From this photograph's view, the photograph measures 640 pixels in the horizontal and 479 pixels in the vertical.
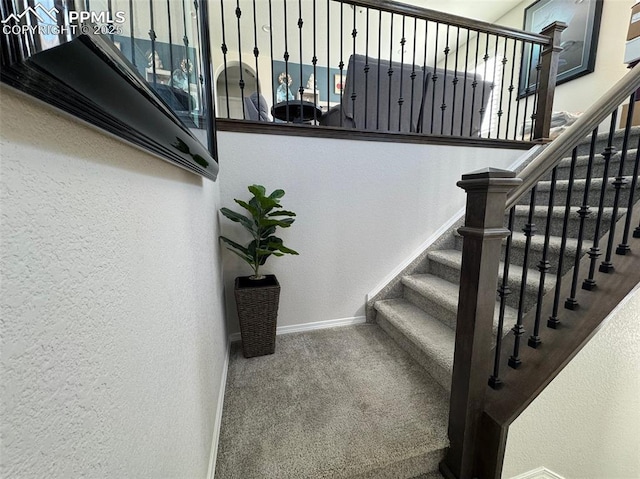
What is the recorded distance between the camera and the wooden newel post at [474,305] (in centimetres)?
94

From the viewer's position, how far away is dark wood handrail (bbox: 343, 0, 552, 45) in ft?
6.16

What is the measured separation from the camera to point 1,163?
8.4 inches

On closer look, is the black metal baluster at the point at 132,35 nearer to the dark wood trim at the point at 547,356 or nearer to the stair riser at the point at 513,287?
the dark wood trim at the point at 547,356

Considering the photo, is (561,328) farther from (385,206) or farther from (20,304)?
(20,304)

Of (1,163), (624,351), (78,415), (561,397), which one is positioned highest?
(1,163)

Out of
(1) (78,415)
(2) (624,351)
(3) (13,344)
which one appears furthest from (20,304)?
(2) (624,351)

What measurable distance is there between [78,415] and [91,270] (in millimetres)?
154

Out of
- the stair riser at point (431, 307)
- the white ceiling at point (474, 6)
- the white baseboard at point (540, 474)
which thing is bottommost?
the white baseboard at point (540, 474)

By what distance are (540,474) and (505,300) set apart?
79 cm

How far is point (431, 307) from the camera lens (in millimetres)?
1906

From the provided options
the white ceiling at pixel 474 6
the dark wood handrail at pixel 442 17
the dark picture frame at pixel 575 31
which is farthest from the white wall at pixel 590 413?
the white ceiling at pixel 474 6

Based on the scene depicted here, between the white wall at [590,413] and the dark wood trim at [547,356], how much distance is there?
0.18ft

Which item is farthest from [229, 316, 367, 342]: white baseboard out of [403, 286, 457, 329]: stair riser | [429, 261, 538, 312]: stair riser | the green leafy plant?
[429, 261, 538, 312]: stair riser

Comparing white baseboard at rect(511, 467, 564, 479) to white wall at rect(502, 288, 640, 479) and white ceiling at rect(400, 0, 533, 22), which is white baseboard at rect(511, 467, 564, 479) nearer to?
white wall at rect(502, 288, 640, 479)
